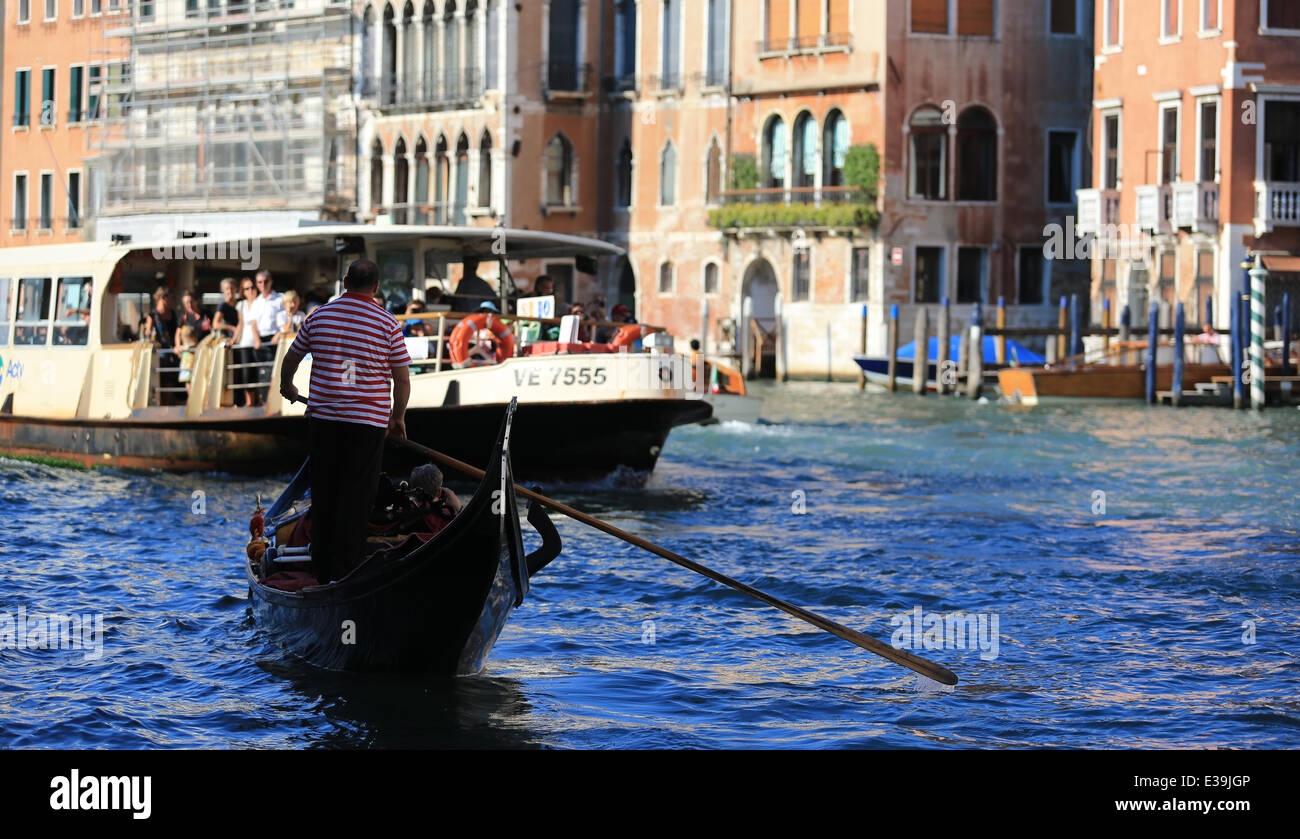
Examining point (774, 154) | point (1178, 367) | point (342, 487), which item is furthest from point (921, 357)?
point (342, 487)

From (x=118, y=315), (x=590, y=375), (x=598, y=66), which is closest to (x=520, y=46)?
(x=598, y=66)

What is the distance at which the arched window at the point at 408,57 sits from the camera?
38.8m

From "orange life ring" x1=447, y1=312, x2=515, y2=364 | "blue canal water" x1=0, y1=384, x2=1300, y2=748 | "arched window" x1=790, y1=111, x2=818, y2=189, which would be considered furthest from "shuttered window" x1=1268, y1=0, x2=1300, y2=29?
"orange life ring" x1=447, y1=312, x2=515, y2=364

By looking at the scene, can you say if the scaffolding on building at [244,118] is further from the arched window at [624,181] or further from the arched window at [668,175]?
the arched window at [668,175]

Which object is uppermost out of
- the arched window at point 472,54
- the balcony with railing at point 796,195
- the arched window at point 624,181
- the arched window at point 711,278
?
the arched window at point 472,54

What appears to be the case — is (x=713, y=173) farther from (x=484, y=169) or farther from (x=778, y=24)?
(x=484, y=169)

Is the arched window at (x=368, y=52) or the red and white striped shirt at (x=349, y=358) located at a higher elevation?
the arched window at (x=368, y=52)

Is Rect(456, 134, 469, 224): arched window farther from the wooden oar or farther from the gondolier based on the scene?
the gondolier

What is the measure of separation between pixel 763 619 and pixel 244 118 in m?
31.9

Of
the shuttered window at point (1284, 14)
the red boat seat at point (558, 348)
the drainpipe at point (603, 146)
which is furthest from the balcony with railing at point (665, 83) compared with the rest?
the red boat seat at point (558, 348)

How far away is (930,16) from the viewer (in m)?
33.7
